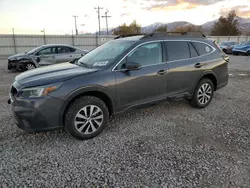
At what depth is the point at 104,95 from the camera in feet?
10.5

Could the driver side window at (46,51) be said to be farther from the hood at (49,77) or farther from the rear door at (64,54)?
the hood at (49,77)

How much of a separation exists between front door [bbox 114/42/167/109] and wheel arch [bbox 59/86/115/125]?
16 centimetres

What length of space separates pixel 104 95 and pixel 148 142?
1.05 meters

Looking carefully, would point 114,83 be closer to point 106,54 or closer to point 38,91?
point 106,54

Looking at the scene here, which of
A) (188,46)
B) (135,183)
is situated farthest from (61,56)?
(135,183)

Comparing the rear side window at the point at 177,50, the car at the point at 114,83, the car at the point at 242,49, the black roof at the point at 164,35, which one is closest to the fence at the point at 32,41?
the car at the point at 242,49

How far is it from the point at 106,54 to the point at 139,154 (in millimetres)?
1957

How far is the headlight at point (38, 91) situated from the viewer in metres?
2.75

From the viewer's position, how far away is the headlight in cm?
275

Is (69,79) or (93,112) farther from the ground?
(69,79)

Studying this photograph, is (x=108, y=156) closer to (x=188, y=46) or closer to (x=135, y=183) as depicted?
(x=135, y=183)

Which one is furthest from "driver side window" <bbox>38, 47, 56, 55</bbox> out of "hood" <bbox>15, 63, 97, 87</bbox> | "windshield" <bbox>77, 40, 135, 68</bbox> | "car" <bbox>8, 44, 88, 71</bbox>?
"hood" <bbox>15, 63, 97, 87</bbox>

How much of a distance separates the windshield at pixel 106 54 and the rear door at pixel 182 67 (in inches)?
35.2

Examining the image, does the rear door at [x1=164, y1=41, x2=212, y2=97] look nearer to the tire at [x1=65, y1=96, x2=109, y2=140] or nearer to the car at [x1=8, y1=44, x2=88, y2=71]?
the tire at [x1=65, y1=96, x2=109, y2=140]
